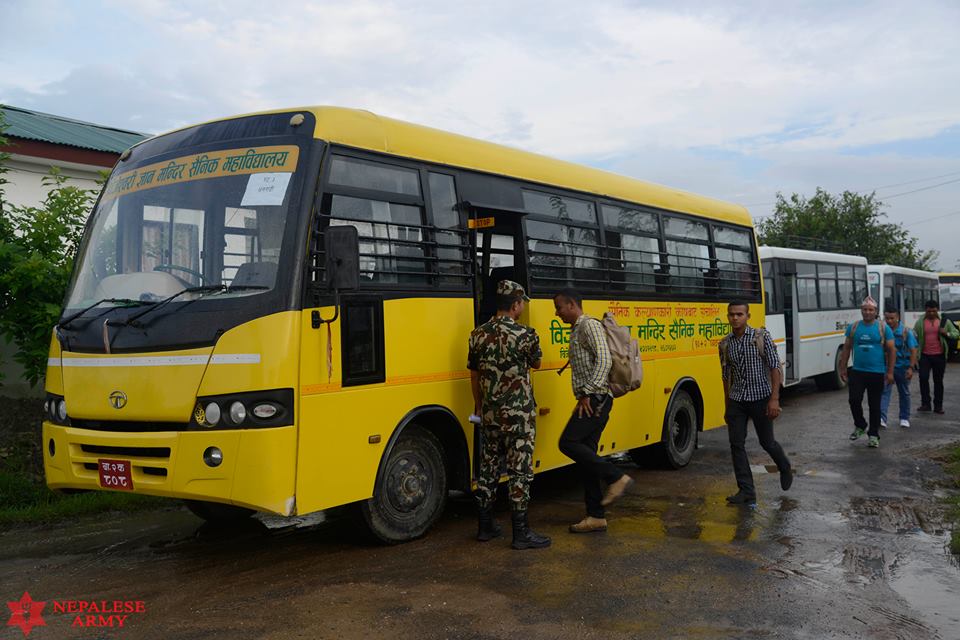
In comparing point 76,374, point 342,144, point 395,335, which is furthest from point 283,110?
point 76,374

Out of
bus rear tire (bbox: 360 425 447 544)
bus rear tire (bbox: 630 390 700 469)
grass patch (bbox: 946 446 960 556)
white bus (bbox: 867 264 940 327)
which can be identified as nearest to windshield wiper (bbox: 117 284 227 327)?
bus rear tire (bbox: 360 425 447 544)

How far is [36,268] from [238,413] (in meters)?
4.44

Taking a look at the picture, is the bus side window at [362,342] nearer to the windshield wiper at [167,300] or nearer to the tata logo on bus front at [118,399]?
the windshield wiper at [167,300]

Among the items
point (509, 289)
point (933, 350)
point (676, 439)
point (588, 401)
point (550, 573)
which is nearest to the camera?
point (550, 573)

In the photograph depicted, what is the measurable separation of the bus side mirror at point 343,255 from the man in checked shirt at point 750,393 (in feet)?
12.7

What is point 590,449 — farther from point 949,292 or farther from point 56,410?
point 949,292

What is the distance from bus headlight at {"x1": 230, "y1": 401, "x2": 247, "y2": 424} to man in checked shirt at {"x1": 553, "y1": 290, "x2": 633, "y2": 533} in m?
2.58

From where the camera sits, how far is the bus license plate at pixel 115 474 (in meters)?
5.38

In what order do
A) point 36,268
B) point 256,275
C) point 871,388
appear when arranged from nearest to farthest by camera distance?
1. point 256,275
2. point 36,268
3. point 871,388

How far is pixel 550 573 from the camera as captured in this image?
5.59 m

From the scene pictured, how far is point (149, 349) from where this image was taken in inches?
212

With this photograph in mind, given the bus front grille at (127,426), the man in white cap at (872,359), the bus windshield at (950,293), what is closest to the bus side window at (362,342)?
the bus front grille at (127,426)

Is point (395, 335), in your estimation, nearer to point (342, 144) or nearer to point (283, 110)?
point (342, 144)

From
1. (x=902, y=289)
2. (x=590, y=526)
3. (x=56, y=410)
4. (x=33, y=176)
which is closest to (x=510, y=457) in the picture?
(x=590, y=526)
